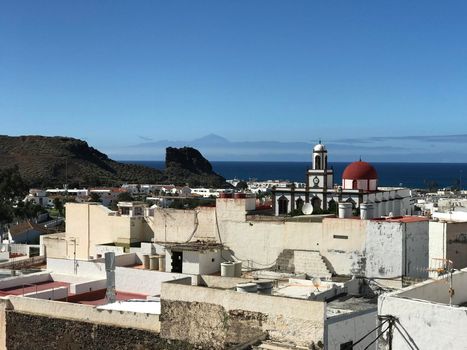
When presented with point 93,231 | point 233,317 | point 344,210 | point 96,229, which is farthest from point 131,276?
point 233,317

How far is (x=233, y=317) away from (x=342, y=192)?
3156cm

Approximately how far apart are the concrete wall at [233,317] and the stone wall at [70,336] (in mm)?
868

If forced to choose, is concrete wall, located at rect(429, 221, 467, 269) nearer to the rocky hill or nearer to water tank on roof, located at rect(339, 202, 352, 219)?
water tank on roof, located at rect(339, 202, 352, 219)

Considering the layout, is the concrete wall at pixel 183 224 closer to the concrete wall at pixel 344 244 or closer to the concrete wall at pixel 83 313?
the concrete wall at pixel 344 244

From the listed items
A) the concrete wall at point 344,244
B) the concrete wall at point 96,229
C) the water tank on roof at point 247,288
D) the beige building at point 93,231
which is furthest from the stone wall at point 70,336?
the concrete wall at point 96,229

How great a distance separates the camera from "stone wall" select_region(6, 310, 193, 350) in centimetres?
1691

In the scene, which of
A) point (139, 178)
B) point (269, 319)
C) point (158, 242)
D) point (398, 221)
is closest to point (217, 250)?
point (158, 242)

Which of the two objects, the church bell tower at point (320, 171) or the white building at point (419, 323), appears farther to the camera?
the church bell tower at point (320, 171)

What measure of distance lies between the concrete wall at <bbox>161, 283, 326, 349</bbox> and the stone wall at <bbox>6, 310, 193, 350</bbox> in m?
0.87

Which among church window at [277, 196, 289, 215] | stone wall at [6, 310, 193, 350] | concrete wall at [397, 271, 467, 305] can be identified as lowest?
stone wall at [6, 310, 193, 350]

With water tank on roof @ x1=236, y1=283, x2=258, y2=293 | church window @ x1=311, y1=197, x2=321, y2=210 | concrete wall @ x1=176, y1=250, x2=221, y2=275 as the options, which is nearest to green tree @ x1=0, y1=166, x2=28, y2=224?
church window @ x1=311, y1=197, x2=321, y2=210

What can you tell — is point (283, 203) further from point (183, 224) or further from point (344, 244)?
point (344, 244)

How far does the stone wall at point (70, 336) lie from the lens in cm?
1691

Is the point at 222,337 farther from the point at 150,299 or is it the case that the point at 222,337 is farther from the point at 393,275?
the point at 393,275
